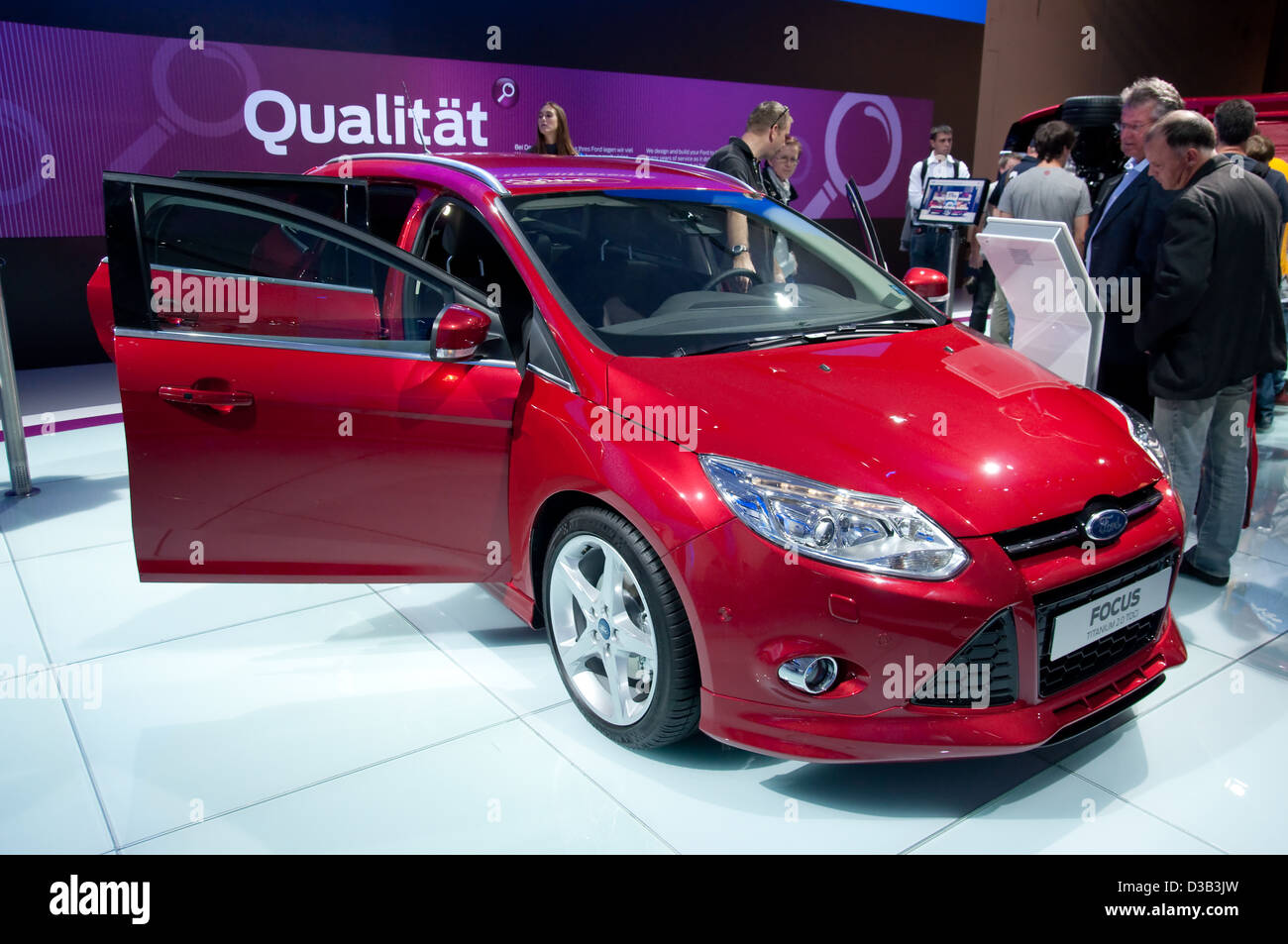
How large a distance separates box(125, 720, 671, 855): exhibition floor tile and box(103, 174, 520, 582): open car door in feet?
1.85

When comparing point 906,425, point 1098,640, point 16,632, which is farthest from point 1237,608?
point 16,632

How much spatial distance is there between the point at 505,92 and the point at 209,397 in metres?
5.92

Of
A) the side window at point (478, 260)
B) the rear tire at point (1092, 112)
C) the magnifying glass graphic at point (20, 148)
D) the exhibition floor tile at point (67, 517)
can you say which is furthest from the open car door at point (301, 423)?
the rear tire at point (1092, 112)

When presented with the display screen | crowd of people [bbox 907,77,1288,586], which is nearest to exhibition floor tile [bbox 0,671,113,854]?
crowd of people [bbox 907,77,1288,586]

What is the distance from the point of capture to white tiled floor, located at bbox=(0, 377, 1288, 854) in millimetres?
2117

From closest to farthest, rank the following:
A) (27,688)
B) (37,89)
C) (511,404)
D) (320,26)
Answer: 1. (511,404)
2. (27,688)
3. (37,89)
4. (320,26)

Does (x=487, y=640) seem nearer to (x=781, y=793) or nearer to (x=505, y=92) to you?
(x=781, y=793)

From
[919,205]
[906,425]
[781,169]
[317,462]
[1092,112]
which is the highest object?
[1092,112]

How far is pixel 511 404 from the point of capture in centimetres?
250

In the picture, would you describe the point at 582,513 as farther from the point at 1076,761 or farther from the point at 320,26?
Result: the point at 320,26

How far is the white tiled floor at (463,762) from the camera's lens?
6.95ft

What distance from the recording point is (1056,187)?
541 centimetres
